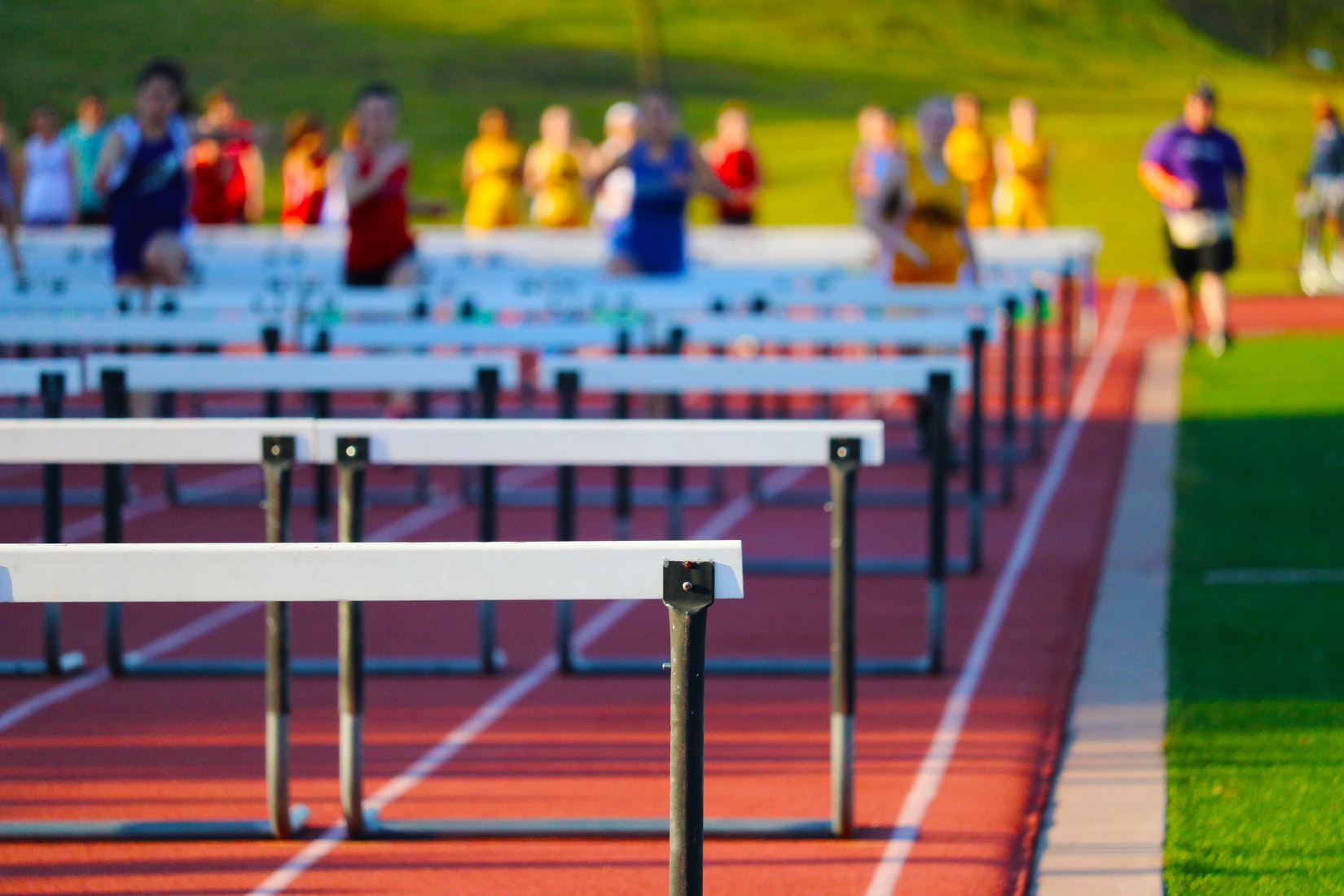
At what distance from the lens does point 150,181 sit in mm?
10922

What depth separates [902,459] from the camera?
12570mm

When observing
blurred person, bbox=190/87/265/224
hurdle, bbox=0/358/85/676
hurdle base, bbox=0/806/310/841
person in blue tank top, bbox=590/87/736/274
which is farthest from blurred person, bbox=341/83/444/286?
hurdle base, bbox=0/806/310/841

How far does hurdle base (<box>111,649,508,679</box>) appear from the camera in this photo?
705cm

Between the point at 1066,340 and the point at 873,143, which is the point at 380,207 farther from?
the point at 873,143

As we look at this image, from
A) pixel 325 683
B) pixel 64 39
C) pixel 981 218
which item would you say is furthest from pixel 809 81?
pixel 325 683

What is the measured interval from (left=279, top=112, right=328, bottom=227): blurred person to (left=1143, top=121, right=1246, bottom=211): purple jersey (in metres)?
7.07

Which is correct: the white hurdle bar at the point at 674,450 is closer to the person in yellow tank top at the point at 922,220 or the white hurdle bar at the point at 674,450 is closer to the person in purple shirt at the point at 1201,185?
the person in yellow tank top at the point at 922,220

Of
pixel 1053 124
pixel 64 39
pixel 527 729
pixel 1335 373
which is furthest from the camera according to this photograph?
pixel 64 39

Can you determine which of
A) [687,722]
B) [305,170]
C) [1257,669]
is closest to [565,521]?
[1257,669]

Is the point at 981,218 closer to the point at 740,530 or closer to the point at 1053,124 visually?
the point at 740,530

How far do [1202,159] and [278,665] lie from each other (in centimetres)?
1238

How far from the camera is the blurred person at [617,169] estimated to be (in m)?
12.1

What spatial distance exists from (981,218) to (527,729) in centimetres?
1921

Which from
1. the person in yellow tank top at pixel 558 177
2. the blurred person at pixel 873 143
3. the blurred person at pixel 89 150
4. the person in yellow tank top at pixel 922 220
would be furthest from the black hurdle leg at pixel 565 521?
the blurred person at pixel 89 150
